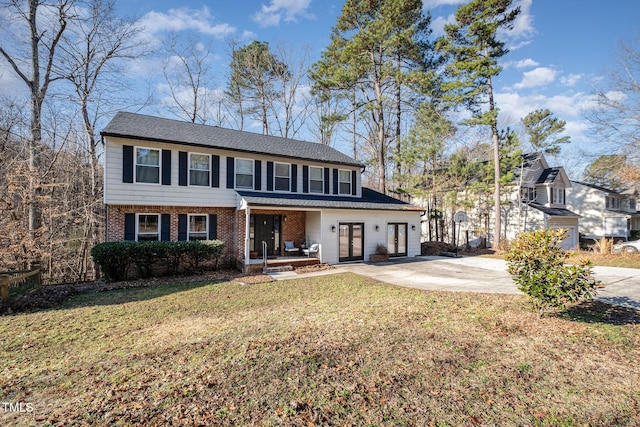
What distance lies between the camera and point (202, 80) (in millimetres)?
22484

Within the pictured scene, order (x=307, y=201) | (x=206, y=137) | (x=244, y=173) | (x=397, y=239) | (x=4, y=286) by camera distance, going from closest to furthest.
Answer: (x=4, y=286) < (x=206, y=137) < (x=307, y=201) < (x=244, y=173) < (x=397, y=239)

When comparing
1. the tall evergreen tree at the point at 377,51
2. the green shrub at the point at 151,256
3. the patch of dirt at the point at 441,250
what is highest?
the tall evergreen tree at the point at 377,51

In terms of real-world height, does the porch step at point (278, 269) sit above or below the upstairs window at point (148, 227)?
below

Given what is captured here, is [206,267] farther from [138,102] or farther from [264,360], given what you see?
[138,102]

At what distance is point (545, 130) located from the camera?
27.4 meters

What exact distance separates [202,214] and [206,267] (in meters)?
2.14

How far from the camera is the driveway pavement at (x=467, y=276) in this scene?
7.75 m

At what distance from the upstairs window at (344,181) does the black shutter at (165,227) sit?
8.11 meters

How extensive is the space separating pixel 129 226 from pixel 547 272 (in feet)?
40.2

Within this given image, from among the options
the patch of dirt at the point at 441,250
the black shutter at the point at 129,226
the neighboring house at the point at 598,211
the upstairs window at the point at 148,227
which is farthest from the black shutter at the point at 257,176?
the neighboring house at the point at 598,211

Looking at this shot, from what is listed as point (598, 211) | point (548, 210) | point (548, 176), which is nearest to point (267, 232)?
point (548, 210)

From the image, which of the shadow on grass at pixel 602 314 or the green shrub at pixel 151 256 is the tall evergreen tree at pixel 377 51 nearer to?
the green shrub at pixel 151 256

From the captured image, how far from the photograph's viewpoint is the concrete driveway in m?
7.75

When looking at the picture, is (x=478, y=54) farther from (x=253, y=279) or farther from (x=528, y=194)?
(x=253, y=279)
